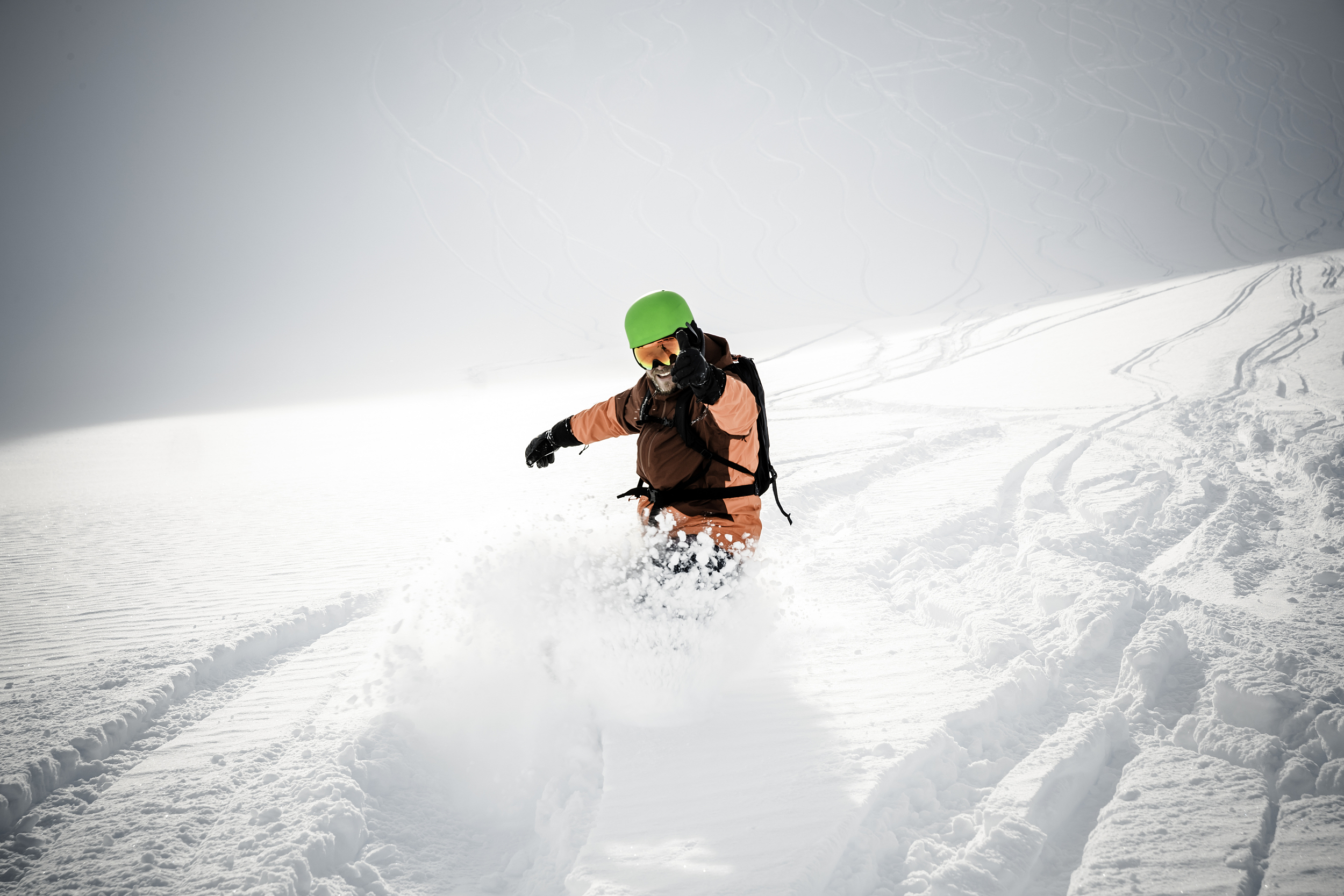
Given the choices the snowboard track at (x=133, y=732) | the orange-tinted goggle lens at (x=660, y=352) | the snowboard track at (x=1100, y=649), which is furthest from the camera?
the orange-tinted goggle lens at (x=660, y=352)

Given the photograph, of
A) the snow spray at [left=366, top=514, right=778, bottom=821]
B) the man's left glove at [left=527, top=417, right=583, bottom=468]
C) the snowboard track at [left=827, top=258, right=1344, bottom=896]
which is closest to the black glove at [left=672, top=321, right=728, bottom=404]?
the snow spray at [left=366, top=514, right=778, bottom=821]

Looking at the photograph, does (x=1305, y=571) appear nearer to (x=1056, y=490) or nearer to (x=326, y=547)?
(x=1056, y=490)

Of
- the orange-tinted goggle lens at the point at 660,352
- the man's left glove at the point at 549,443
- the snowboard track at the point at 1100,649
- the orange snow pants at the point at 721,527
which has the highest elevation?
the orange-tinted goggle lens at the point at 660,352

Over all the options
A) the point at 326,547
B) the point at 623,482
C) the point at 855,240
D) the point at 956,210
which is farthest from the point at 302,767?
the point at 956,210

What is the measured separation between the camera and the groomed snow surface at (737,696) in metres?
2.29

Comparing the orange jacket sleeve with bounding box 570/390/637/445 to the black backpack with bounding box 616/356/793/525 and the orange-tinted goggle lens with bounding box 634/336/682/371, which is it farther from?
the orange-tinted goggle lens with bounding box 634/336/682/371

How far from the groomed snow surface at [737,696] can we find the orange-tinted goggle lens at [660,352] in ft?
3.12

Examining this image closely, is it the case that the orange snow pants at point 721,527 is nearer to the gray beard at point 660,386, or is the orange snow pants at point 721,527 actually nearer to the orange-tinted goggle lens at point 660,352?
the gray beard at point 660,386

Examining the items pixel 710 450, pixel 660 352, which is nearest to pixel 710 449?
pixel 710 450

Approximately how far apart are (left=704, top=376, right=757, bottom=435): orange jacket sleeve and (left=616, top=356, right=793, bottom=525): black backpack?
0.21 ft

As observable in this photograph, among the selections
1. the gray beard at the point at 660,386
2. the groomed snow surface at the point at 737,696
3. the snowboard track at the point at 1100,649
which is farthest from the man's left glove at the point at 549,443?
the snowboard track at the point at 1100,649

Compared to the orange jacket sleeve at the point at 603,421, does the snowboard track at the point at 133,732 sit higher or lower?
lower

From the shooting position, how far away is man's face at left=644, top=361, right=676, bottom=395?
3.02 meters

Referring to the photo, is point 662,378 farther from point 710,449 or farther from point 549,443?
point 549,443
